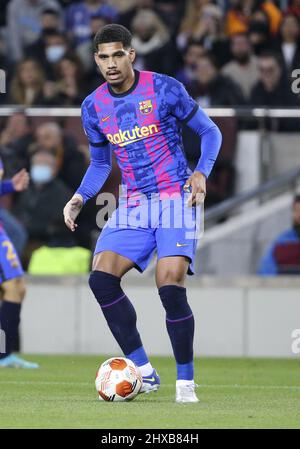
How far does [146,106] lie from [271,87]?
23.9 ft

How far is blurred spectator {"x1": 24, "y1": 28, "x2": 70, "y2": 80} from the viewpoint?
54.6ft

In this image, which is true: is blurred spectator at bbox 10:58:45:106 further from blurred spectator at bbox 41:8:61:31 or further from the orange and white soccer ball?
the orange and white soccer ball

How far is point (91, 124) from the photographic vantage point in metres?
8.58

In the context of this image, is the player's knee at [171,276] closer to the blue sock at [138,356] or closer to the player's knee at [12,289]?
the blue sock at [138,356]

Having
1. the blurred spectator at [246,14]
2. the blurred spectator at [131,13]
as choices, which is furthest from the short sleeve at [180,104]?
the blurred spectator at [131,13]

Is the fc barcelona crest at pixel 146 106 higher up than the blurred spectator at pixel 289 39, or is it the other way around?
the blurred spectator at pixel 289 39

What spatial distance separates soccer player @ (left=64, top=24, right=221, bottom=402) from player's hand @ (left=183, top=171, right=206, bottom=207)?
128 mm

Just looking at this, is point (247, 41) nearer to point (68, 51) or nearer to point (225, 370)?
point (68, 51)

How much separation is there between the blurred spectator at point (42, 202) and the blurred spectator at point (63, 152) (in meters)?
0.08

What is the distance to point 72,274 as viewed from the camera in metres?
13.9

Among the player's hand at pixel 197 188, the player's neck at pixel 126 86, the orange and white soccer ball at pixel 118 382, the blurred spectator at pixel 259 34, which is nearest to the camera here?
the player's hand at pixel 197 188

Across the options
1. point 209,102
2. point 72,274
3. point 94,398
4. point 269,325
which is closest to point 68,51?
point 209,102

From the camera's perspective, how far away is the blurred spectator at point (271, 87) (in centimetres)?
1538

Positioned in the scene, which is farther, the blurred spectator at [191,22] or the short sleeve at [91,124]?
the blurred spectator at [191,22]
